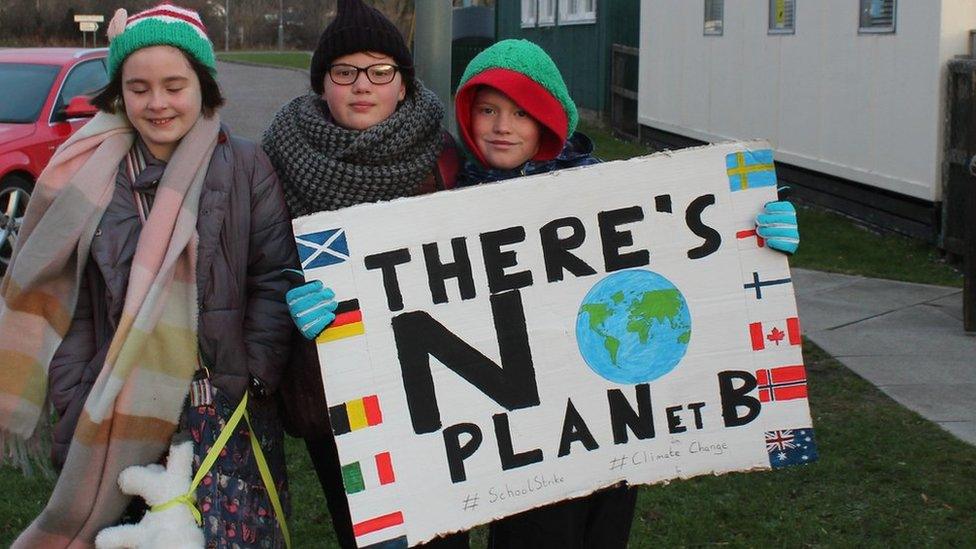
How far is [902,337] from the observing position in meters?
8.07

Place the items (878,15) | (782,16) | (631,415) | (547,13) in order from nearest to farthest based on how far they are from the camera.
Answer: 1. (631,415)
2. (878,15)
3. (782,16)
4. (547,13)

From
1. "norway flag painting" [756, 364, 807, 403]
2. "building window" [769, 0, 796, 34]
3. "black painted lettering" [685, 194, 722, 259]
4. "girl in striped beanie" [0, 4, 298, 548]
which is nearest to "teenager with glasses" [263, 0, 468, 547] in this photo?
"girl in striped beanie" [0, 4, 298, 548]

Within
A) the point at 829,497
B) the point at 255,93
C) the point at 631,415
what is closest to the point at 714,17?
the point at 829,497

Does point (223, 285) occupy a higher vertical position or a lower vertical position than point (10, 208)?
higher

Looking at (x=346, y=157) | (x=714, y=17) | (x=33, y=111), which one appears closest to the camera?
(x=346, y=157)

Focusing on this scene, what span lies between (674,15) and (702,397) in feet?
52.3

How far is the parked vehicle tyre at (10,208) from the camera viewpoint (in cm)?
1055

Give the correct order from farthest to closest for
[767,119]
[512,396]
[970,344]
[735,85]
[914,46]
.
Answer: [735,85], [767,119], [914,46], [970,344], [512,396]

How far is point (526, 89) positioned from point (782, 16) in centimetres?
1160

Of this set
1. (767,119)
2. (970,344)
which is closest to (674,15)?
(767,119)

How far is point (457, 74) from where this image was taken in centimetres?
1159

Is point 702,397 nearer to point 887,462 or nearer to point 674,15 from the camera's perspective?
point 887,462

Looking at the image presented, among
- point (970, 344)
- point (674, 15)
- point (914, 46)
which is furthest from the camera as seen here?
point (674, 15)

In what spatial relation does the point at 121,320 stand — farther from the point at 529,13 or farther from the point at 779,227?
the point at 529,13
